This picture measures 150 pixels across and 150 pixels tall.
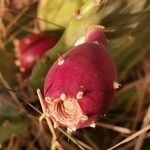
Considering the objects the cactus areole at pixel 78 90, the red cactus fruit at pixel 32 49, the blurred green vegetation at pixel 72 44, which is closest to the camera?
the cactus areole at pixel 78 90

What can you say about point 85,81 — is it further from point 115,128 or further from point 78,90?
point 115,128

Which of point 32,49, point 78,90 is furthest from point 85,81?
point 32,49

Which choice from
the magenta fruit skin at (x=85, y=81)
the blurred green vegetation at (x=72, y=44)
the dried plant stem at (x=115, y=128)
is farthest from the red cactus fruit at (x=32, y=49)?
the magenta fruit skin at (x=85, y=81)

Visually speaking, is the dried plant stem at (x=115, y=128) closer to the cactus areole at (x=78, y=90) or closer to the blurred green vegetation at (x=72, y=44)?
the blurred green vegetation at (x=72, y=44)

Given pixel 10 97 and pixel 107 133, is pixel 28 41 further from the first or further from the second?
pixel 107 133

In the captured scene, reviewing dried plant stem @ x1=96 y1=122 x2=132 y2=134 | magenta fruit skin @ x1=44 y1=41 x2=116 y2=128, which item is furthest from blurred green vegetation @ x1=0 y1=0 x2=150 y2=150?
magenta fruit skin @ x1=44 y1=41 x2=116 y2=128
